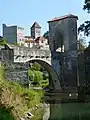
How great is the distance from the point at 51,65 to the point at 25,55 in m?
5.37

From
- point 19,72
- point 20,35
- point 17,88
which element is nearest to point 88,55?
point 19,72

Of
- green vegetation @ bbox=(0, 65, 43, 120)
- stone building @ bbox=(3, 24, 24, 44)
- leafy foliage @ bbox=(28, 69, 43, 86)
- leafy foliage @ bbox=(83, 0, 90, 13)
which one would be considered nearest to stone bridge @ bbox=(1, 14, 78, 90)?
leafy foliage @ bbox=(28, 69, 43, 86)

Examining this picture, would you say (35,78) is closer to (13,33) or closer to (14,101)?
(13,33)

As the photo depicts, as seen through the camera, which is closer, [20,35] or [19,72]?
[19,72]

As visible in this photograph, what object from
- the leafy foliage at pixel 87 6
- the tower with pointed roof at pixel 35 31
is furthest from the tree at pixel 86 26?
the tower with pointed roof at pixel 35 31

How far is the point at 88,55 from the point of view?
3975 cm

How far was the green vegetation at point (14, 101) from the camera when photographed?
55.7ft

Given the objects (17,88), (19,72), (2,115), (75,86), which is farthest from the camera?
(75,86)

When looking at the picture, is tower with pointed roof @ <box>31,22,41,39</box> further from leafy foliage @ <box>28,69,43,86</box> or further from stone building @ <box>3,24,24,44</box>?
leafy foliage @ <box>28,69,43,86</box>

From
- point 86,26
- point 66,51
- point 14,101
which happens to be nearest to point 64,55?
point 66,51

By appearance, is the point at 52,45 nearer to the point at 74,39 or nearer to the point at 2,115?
the point at 74,39

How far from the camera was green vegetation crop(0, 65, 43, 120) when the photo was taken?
55.7ft

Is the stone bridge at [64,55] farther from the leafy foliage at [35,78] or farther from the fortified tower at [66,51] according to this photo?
the leafy foliage at [35,78]

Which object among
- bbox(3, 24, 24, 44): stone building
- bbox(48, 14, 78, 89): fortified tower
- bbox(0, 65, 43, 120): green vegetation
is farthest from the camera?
bbox(3, 24, 24, 44): stone building
